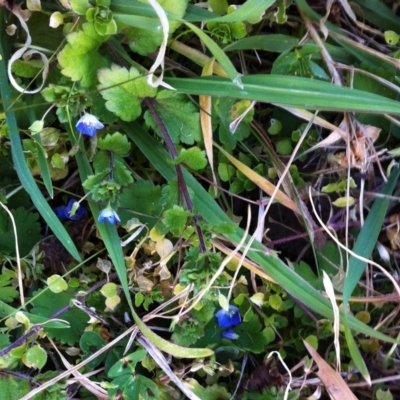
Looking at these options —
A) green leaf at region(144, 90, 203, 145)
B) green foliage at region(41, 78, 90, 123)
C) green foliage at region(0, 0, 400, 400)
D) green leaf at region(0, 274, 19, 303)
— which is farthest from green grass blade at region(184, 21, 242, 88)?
green leaf at region(0, 274, 19, 303)

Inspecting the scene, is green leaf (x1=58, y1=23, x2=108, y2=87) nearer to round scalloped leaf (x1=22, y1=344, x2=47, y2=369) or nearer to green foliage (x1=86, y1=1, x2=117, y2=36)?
green foliage (x1=86, y1=1, x2=117, y2=36)

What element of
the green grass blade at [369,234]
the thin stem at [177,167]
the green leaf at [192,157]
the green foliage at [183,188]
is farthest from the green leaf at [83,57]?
the green grass blade at [369,234]

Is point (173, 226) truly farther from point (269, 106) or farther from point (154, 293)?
point (269, 106)

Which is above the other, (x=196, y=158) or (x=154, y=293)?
(x=196, y=158)

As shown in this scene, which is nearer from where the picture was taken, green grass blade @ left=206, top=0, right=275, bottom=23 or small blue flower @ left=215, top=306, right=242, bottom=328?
green grass blade @ left=206, top=0, right=275, bottom=23

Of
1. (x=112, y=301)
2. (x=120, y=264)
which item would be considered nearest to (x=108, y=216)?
(x=120, y=264)

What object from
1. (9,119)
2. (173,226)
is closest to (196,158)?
(173,226)
